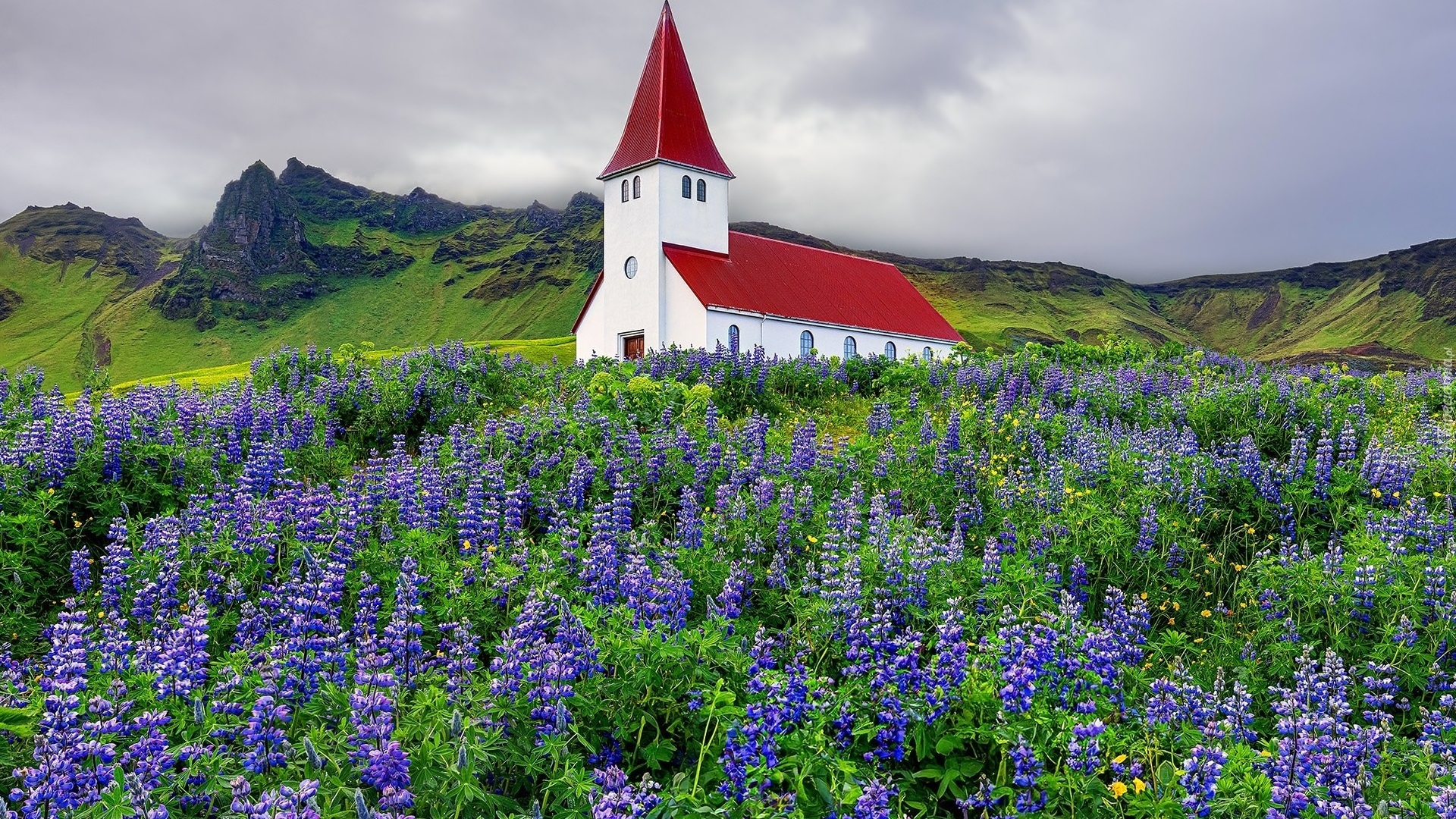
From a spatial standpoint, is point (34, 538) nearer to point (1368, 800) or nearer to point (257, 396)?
point (257, 396)

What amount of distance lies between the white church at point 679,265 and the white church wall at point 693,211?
1.7 inches

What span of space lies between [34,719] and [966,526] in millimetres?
6021

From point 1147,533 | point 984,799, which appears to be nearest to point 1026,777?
point 984,799

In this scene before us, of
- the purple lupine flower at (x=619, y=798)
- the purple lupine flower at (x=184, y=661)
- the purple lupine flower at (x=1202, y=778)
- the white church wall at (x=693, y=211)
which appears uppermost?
the white church wall at (x=693, y=211)

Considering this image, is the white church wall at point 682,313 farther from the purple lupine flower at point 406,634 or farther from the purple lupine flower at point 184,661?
the purple lupine flower at point 184,661

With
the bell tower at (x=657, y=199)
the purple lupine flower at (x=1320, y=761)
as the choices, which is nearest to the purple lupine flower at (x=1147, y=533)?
the purple lupine flower at (x=1320, y=761)

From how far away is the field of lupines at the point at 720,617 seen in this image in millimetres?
3283

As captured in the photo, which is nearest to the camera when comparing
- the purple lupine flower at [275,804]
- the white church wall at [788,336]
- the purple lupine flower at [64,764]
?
the purple lupine flower at [275,804]

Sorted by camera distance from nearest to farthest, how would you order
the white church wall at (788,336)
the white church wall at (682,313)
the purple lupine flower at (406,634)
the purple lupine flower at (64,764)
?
the purple lupine flower at (64,764)
the purple lupine flower at (406,634)
the white church wall at (682,313)
the white church wall at (788,336)

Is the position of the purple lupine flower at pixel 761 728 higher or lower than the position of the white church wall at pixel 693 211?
lower

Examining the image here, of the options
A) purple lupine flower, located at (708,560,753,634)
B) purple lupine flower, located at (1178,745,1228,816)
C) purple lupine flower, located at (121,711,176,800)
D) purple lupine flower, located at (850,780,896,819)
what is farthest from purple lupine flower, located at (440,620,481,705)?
purple lupine flower, located at (1178,745,1228,816)

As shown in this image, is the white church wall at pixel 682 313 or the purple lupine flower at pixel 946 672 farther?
the white church wall at pixel 682 313

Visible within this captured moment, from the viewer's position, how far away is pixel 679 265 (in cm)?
3631

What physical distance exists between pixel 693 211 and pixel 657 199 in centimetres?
184
